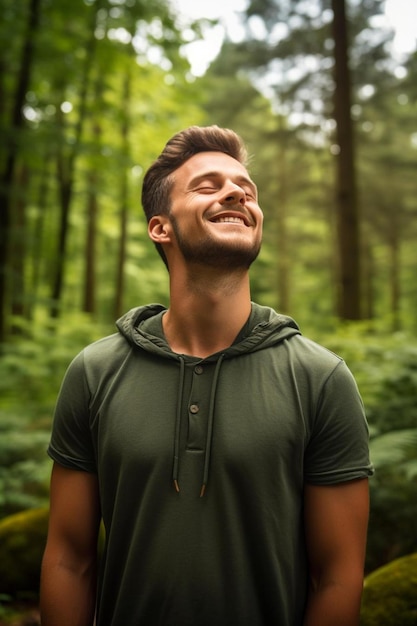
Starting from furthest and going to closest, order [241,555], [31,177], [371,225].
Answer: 1. [371,225]
2. [31,177]
3. [241,555]

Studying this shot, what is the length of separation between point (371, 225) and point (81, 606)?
18716mm

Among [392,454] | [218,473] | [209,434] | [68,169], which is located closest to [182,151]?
[209,434]

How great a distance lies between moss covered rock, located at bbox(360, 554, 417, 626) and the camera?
312cm

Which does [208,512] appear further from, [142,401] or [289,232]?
[289,232]

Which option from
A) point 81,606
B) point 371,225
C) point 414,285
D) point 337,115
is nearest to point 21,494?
point 81,606

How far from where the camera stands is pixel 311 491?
75.2 inches

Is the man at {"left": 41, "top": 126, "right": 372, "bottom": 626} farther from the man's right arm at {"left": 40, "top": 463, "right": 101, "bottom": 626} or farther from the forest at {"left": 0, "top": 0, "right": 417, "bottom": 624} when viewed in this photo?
the forest at {"left": 0, "top": 0, "right": 417, "bottom": 624}

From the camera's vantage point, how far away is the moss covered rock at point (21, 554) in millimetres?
4660

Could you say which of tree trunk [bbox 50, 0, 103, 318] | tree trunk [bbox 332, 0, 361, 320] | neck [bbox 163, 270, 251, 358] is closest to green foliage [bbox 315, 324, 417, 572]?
neck [bbox 163, 270, 251, 358]

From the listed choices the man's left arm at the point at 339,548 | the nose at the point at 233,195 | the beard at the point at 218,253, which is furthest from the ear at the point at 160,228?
the man's left arm at the point at 339,548

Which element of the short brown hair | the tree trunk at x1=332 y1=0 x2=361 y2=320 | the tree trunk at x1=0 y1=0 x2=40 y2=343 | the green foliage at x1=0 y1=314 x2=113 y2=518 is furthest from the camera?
the tree trunk at x1=0 y1=0 x2=40 y2=343

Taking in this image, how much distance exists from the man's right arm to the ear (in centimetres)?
95

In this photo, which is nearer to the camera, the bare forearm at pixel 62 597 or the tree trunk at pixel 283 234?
the bare forearm at pixel 62 597

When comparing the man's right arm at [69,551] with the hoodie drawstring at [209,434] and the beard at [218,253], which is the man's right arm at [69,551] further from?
the beard at [218,253]
